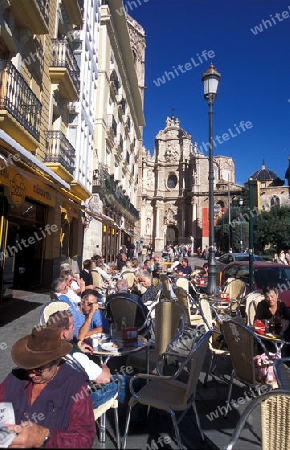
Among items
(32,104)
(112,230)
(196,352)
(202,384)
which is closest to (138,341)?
(202,384)

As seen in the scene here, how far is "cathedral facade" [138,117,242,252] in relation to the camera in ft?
168

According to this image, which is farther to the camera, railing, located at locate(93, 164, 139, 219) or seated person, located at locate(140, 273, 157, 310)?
railing, located at locate(93, 164, 139, 219)

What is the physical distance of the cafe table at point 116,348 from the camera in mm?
3348

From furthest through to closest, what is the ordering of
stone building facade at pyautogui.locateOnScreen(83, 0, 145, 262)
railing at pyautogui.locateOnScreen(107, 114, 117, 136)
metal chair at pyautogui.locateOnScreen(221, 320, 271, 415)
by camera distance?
railing at pyautogui.locateOnScreen(107, 114, 117, 136) → stone building facade at pyautogui.locateOnScreen(83, 0, 145, 262) → metal chair at pyautogui.locateOnScreen(221, 320, 271, 415)

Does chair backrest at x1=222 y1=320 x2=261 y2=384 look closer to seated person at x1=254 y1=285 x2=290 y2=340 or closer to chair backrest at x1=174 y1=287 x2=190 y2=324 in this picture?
seated person at x1=254 y1=285 x2=290 y2=340

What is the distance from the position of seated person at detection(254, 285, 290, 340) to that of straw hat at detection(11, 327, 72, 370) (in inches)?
118

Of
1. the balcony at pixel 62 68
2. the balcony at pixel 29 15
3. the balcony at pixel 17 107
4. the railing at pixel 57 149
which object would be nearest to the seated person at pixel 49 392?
the balcony at pixel 17 107

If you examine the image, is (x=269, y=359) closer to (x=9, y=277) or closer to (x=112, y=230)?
(x=9, y=277)

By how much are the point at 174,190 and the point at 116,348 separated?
170ft

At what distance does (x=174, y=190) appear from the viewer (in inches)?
2152

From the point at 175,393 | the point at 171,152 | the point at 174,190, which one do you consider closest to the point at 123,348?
the point at 175,393

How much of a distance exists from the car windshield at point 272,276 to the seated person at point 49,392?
5.59m

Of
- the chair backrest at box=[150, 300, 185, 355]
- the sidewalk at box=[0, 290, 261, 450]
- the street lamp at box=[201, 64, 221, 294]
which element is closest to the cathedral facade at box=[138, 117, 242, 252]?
the street lamp at box=[201, 64, 221, 294]

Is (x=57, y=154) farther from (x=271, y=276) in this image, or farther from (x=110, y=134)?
(x=110, y=134)
